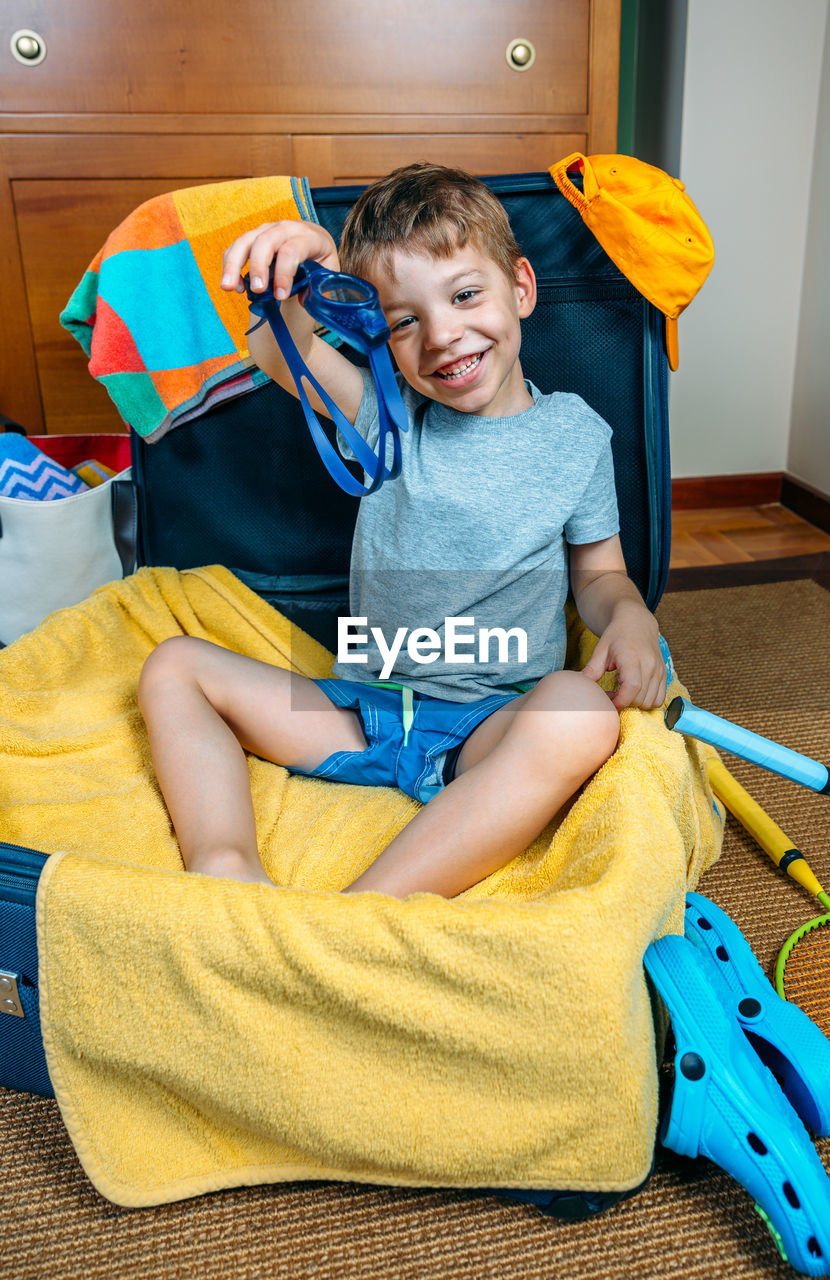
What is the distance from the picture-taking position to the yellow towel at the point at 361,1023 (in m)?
0.62

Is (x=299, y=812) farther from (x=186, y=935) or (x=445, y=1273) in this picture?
(x=445, y=1273)

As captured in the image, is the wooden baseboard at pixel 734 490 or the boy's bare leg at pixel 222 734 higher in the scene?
the boy's bare leg at pixel 222 734

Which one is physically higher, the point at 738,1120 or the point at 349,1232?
the point at 738,1120

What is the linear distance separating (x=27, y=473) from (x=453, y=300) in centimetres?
64

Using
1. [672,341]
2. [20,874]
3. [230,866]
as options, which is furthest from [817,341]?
[20,874]

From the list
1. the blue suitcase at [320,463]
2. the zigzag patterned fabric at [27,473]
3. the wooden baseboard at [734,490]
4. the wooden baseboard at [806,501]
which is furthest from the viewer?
the wooden baseboard at [734,490]

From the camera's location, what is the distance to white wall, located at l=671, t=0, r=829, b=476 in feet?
5.98

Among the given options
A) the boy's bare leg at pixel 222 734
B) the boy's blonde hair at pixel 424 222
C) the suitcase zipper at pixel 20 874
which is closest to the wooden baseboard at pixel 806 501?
the boy's blonde hair at pixel 424 222

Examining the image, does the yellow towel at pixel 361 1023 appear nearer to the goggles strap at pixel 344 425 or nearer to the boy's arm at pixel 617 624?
the boy's arm at pixel 617 624

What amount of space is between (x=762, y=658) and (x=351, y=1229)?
1018 millimetres

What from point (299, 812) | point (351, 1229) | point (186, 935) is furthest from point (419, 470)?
point (351, 1229)

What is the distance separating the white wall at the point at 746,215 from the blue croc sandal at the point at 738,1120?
163cm

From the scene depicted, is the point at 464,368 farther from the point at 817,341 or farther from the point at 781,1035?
the point at 817,341

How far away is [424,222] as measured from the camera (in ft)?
2.77
